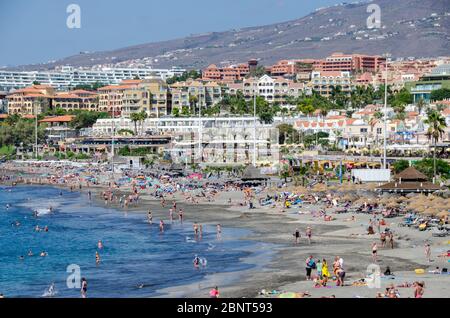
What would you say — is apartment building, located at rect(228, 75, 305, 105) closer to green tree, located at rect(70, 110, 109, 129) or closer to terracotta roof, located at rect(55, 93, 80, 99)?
terracotta roof, located at rect(55, 93, 80, 99)

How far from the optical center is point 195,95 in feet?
517

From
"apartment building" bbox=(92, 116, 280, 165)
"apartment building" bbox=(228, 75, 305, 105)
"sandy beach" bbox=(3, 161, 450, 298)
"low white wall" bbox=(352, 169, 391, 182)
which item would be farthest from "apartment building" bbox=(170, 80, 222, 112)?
"sandy beach" bbox=(3, 161, 450, 298)

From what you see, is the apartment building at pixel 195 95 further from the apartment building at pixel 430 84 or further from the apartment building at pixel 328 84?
the apartment building at pixel 430 84

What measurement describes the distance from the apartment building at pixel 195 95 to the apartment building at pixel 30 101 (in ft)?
76.3

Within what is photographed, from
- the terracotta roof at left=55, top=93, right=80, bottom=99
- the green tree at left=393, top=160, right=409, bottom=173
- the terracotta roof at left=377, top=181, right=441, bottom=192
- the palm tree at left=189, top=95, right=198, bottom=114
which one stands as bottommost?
the terracotta roof at left=377, top=181, right=441, bottom=192

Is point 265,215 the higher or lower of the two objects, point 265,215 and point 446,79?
the lower

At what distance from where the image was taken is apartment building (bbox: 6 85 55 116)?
556 ft

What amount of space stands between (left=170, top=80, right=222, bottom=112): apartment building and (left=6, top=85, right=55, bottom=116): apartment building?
23.2 metres

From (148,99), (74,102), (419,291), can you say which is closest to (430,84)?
(148,99)

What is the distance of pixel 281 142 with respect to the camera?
11081 cm

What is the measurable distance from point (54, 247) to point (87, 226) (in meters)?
8.60

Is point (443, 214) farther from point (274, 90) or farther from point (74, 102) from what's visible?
point (74, 102)

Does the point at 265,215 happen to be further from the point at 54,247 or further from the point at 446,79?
the point at 446,79

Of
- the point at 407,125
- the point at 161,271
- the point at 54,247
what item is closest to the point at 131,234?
the point at 54,247
